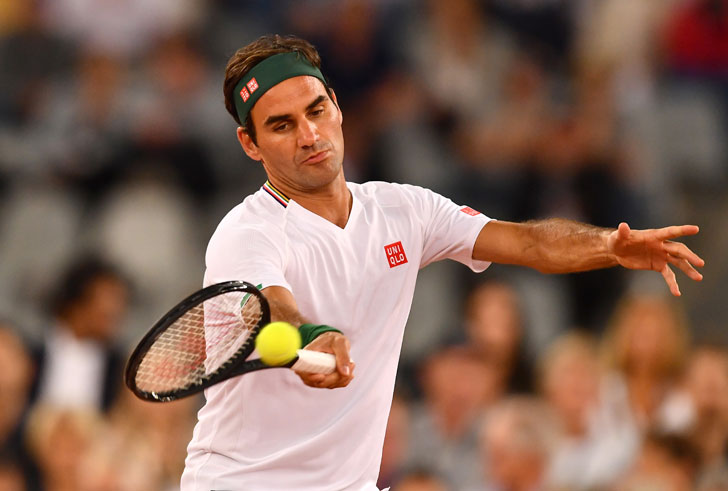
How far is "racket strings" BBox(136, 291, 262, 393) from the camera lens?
378 cm

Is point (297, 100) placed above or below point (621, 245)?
above

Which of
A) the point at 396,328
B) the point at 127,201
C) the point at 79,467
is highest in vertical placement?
the point at 127,201

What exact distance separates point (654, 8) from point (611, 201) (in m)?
2.38

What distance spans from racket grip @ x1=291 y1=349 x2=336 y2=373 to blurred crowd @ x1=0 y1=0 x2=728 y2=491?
3516 millimetres

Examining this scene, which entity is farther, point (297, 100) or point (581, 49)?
point (581, 49)

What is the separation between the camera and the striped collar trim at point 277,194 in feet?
14.1

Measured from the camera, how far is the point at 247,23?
34.4 ft

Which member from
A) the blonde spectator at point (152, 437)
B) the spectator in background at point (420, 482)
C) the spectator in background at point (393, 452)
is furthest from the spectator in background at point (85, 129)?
the spectator in background at point (420, 482)

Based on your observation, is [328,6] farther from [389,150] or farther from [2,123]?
[2,123]

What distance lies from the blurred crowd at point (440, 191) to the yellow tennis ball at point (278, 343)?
3.58m

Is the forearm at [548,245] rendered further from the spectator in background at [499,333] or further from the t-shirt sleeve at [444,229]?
the spectator in background at [499,333]

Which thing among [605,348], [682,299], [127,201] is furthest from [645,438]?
[127,201]

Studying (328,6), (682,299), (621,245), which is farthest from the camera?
(328,6)

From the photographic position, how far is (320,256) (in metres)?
4.20
